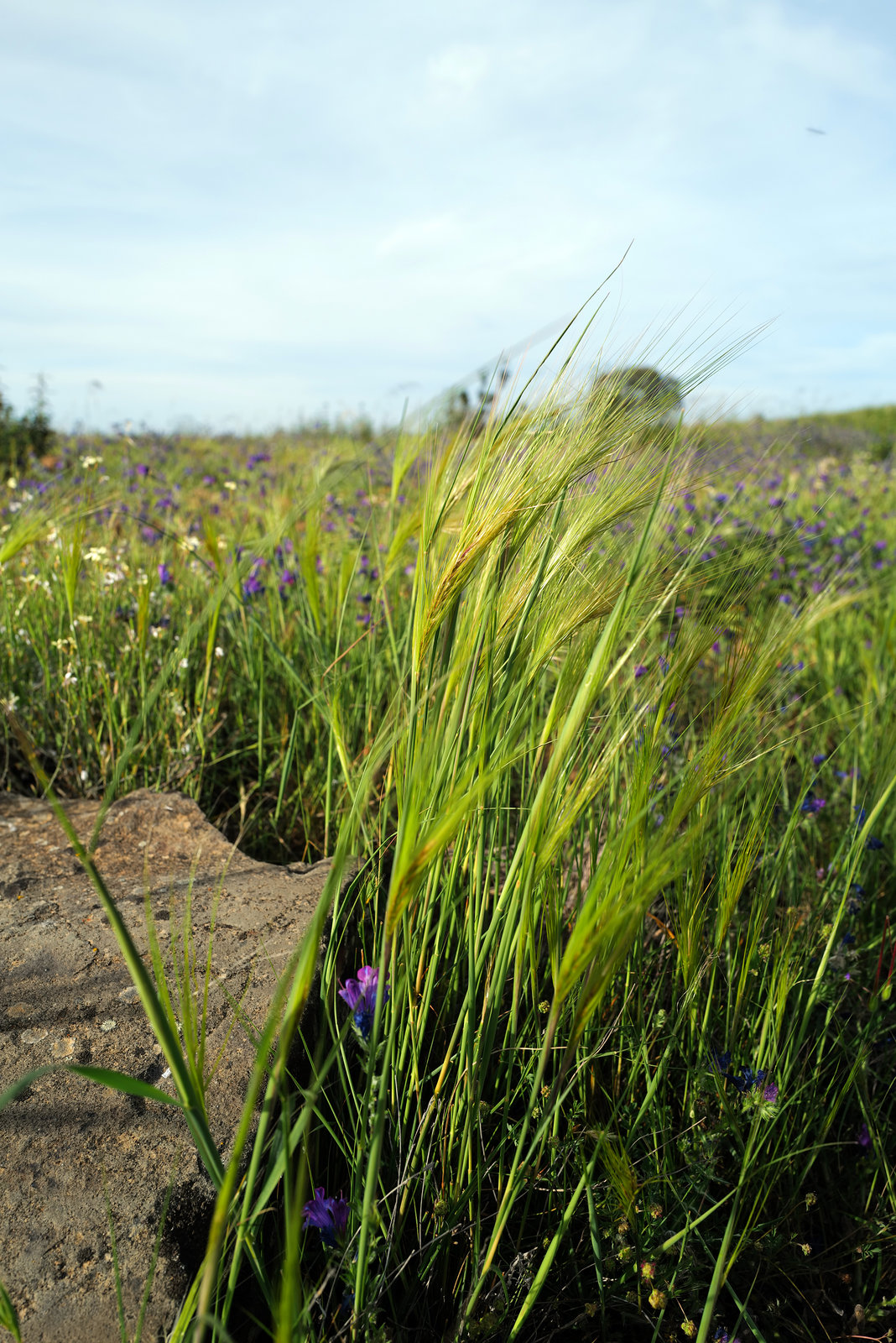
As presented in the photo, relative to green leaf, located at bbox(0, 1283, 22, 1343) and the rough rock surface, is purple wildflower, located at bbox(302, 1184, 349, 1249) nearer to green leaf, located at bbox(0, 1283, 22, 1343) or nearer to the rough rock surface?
the rough rock surface

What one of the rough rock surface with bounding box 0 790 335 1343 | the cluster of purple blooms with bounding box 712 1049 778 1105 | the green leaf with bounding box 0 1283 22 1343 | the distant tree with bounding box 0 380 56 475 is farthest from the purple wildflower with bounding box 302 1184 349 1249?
the distant tree with bounding box 0 380 56 475

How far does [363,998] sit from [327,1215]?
0.74 feet

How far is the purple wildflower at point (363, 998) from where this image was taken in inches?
38.0

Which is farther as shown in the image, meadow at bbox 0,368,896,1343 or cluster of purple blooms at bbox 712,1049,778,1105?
cluster of purple blooms at bbox 712,1049,778,1105

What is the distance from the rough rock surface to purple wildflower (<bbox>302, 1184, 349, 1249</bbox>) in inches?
4.5

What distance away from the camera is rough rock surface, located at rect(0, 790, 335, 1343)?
0.80 m

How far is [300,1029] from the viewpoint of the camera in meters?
1.05

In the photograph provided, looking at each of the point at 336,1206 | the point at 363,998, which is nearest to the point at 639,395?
the point at 363,998

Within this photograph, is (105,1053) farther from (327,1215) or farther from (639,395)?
(639,395)

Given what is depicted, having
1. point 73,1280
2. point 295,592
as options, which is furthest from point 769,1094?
point 295,592

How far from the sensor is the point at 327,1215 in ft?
2.89

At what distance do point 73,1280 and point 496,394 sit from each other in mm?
1065

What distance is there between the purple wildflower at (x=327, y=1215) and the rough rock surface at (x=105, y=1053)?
11cm

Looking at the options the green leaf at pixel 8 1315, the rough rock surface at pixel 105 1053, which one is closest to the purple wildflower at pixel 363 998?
the rough rock surface at pixel 105 1053
